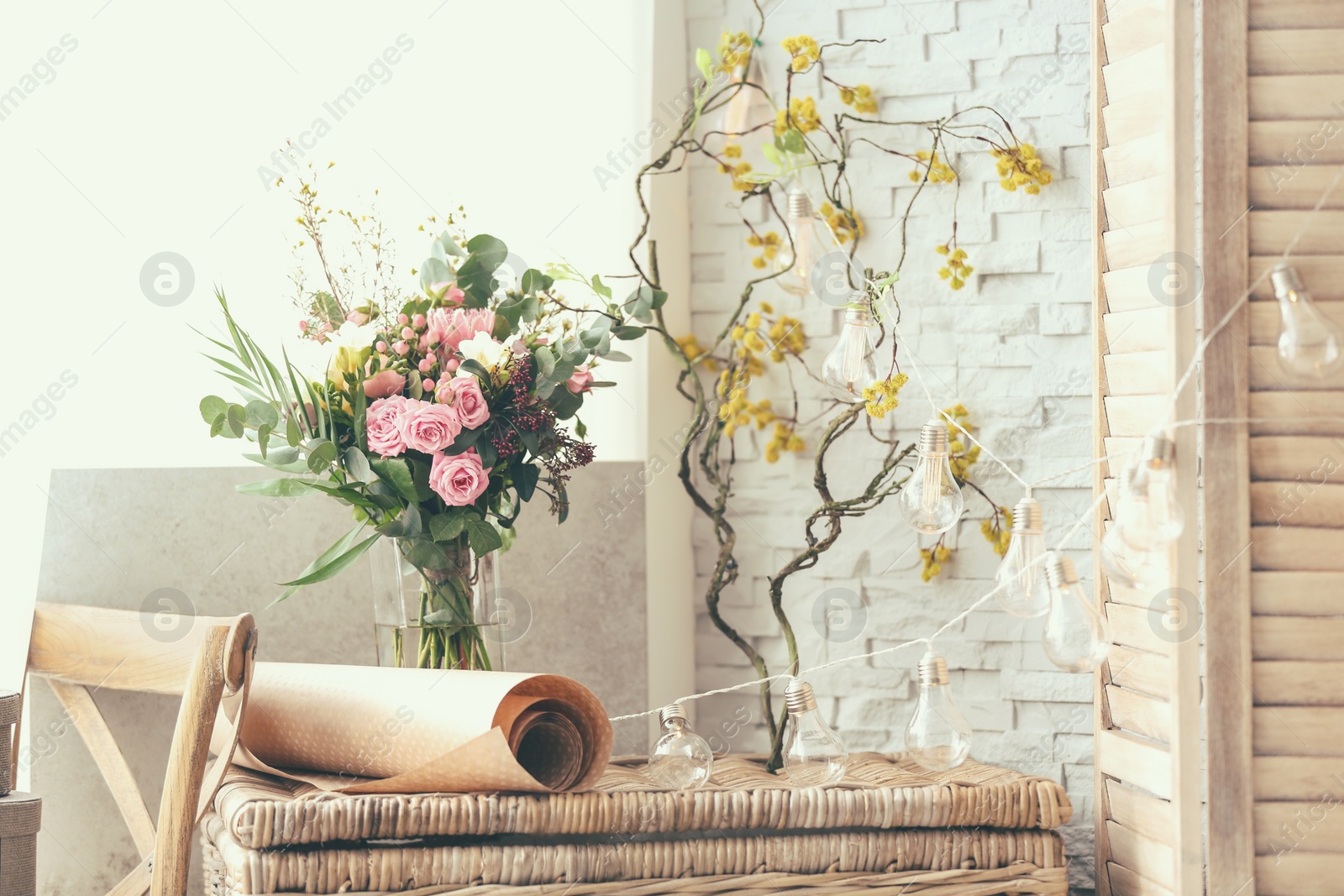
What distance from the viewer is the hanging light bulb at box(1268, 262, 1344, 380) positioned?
0.94m

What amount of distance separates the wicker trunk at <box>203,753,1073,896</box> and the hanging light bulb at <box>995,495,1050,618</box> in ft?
0.88

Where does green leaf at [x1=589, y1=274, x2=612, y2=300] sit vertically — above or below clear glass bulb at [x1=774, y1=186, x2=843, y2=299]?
below

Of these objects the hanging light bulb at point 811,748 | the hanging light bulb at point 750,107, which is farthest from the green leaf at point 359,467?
the hanging light bulb at point 750,107

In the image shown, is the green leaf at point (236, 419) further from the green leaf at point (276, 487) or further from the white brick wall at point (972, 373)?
the white brick wall at point (972, 373)

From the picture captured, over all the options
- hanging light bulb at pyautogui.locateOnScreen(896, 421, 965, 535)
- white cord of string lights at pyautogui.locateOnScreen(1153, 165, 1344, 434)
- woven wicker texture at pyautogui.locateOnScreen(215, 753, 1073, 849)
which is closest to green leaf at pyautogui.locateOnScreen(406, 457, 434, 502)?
woven wicker texture at pyautogui.locateOnScreen(215, 753, 1073, 849)

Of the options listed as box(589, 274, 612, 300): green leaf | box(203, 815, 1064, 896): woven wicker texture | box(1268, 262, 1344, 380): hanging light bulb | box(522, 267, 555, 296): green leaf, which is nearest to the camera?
box(1268, 262, 1344, 380): hanging light bulb

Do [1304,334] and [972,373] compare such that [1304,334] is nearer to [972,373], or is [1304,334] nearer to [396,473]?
[972,373]

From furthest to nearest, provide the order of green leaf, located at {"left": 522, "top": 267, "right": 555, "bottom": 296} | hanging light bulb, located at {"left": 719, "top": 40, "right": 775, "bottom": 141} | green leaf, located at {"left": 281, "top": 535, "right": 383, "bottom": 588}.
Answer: hanging light bulb, located at {"left": 719, "top": 40, "right": 775, "bottom": 141} → green leaf, located at {"left": 522, "top": 267, "right": 555, "bottom": 296} → green leaf, located at {"left": 281, "top": 535, "right": 383, "bottom": 588}

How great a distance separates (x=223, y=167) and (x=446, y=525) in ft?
2.44

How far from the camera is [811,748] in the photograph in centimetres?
123

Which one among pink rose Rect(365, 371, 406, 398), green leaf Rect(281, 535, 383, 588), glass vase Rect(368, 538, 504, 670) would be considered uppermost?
pink rose Rect(365, 371, 406, 398)

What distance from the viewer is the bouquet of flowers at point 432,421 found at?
122 cm

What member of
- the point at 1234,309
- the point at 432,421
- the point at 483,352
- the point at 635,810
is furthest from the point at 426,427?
the point at 1234,309

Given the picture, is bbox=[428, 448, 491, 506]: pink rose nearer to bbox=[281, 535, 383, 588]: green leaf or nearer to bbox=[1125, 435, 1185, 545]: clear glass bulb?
bbox=[281, 535, 383, 588]: green leaf
